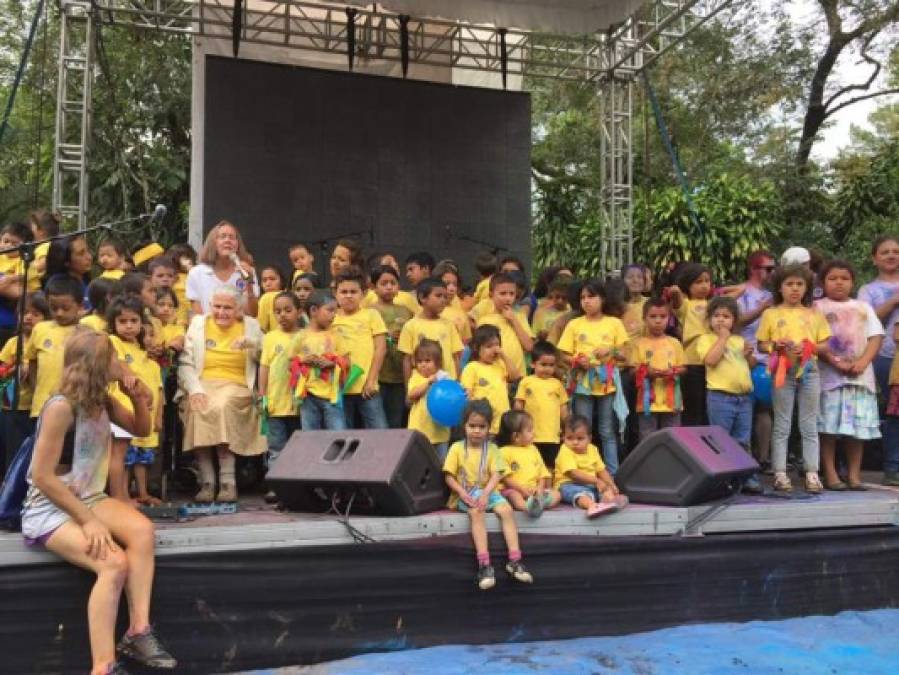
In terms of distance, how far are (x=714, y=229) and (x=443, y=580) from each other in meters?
9.69

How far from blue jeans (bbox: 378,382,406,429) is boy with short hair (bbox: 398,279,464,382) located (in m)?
0.30

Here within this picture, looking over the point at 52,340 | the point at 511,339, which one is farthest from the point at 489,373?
the point at 52,340

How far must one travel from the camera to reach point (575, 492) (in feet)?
14.2

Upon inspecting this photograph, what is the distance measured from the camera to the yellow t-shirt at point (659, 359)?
17.0 ft

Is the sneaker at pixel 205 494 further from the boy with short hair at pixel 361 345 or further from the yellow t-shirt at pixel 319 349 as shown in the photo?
the boy with short hair at pixel 361 345

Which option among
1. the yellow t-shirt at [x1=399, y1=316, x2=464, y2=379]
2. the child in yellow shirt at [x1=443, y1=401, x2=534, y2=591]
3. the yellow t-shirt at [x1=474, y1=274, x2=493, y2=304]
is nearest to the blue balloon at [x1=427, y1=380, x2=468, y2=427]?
the child in yellow shirt at [x1=443, y1=401, x2=534, y2=591]

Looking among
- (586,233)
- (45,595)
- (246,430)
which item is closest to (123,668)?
(45,595)

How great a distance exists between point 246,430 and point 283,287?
5.30 feet

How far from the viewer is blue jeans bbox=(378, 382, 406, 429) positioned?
5.34 meters

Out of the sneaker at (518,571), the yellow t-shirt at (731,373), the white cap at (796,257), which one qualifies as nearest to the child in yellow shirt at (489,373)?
the sneaker at (518,571)

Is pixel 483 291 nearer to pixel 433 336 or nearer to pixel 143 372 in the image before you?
pixel 433 336

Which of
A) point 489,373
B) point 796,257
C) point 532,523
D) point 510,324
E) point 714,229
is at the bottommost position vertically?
point 532,523

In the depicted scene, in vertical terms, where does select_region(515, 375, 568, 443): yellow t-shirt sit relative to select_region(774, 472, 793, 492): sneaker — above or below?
above

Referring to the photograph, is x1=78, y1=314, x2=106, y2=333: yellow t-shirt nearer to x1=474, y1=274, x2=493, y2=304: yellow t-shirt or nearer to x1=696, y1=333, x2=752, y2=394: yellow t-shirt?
x1=474, y1=274, x2=493, y2=304: yellow t-shirt
